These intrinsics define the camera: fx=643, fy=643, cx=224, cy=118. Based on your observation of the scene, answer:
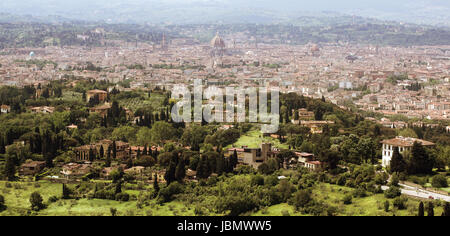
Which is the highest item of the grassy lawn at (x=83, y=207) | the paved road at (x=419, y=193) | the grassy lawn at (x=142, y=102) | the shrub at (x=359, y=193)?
the paved road at (x=419, y=193)

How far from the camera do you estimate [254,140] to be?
55.6ft

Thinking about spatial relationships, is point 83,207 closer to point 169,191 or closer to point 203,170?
point 169,191

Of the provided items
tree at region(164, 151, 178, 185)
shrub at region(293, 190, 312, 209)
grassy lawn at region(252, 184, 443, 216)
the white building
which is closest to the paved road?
grassy lawn at region(252, 184, 443, 216)

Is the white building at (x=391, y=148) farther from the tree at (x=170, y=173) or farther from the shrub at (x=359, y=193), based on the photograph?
the tree at (x=170, y=173)

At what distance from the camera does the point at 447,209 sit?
381 inches

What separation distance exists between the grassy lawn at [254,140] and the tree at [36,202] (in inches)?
221

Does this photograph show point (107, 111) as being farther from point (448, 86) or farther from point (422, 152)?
point (448, 86)

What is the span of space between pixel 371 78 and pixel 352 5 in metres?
112

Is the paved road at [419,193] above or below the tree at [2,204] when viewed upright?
above

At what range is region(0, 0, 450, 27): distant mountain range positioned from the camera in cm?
11838

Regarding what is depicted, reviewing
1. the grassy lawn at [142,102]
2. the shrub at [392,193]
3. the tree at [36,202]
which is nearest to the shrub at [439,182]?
the shrub at [392,193]

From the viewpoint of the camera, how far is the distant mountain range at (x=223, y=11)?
388ft

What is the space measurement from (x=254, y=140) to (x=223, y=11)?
116970 mm

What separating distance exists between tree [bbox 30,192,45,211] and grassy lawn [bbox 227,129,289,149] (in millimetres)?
5619
